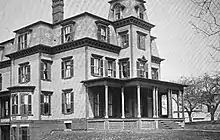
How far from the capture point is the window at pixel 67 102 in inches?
911

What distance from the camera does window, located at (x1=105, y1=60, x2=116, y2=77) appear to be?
24.3m

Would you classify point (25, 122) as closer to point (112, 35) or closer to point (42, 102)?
point (42, 102)

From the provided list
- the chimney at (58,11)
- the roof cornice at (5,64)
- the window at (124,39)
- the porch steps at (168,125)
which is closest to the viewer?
the porch steps at (168,125)

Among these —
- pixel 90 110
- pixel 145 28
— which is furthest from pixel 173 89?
pixel 90 110

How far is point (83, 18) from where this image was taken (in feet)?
77.9

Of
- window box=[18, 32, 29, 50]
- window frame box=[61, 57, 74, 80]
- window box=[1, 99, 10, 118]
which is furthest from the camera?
window box=[1, 99, 10, 118]

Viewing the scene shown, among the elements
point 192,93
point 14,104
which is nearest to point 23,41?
point 14,104

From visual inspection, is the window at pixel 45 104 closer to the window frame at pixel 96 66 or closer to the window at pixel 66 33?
the window frame at pixel 96 66

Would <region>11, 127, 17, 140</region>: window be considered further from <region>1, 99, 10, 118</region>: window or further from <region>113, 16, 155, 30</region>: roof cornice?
<region>113, 16, 155, 30</region>: roof cornice

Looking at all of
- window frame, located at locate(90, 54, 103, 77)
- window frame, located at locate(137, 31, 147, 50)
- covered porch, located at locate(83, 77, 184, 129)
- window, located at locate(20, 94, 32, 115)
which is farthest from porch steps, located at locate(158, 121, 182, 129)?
window, located at locate(20, 94, 32, 115)

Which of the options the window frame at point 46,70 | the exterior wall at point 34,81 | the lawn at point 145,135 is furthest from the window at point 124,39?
the lawn at point 145,135

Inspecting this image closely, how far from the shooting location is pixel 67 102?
77.5ft

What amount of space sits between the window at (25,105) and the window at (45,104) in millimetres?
949

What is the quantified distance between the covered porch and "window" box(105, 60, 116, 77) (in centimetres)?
125
